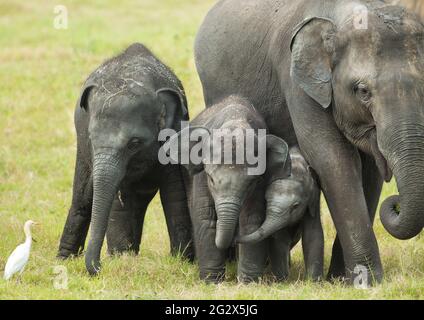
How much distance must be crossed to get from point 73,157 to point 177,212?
5.38 m

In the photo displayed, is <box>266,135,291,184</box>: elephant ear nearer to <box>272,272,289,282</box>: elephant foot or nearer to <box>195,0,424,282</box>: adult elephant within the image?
<box>195,0,424,282</box>: adult elephant

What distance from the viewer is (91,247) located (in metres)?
9.48

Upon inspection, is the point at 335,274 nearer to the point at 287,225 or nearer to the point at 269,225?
the point at 287,225

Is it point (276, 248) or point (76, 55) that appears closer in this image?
point (276, 248)

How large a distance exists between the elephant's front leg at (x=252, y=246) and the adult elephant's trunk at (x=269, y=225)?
166 mm

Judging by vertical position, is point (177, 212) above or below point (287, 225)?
above

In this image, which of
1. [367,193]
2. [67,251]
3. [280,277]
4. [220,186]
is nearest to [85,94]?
[67,251]

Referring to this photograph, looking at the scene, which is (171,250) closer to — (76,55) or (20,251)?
(20,251)

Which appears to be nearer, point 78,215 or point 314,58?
point 314,58

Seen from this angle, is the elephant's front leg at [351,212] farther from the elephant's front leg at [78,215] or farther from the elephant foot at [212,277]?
the elephant's front leg at [78,215]

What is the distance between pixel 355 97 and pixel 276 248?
5.11 feet

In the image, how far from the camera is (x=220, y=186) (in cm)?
899

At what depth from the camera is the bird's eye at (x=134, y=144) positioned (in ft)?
32.3

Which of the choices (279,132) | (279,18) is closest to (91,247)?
(279,132)
